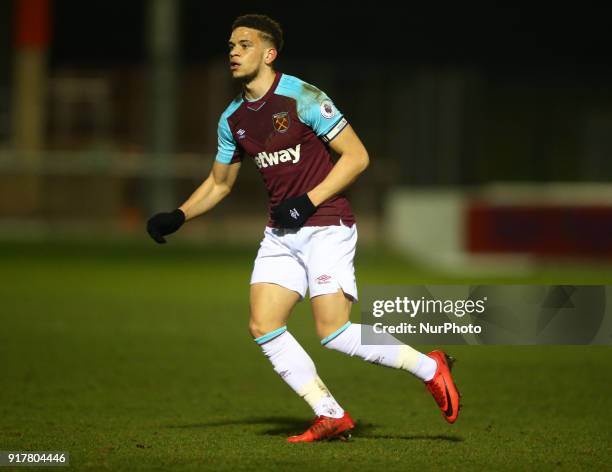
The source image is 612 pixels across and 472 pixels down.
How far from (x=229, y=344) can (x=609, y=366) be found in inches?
122

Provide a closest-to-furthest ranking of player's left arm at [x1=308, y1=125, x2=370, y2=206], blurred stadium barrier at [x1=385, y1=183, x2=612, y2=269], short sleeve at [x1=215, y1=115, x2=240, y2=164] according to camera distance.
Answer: player's left arm at [x1=308, y1=125, x2=370, y2=206]
short sleeve at [x1=215, y1=115, x2=240, y2=164]
blurred stadium barrier at [x1=385, y1=183, x2=612, y2=269]

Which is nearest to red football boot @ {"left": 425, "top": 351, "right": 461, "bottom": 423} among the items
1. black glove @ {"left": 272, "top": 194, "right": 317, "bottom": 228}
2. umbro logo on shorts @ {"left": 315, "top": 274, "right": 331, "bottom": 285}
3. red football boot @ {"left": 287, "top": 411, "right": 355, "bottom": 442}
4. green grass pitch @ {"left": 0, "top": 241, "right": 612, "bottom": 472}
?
green grass pitch @ {"left": 0, "top": 241, "right": 612, "bottom": 472}

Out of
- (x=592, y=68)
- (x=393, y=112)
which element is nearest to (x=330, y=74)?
(x=393, y=112)

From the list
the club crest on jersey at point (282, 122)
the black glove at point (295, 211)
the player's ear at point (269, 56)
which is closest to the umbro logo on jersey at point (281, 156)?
the club crest on jersey at point (282, 122)

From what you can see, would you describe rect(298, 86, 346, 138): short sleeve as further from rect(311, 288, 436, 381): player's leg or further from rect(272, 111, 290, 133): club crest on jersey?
rect(311, 288, 436, 381): player's leg

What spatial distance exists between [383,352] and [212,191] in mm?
1292

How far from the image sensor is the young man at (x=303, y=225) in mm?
6324

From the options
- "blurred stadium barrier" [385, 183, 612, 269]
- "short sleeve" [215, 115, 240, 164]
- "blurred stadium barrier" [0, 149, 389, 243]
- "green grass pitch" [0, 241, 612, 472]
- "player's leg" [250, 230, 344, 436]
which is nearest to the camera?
"green grass pitch" [0, 241, 612, 472]

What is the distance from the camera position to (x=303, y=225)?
6398 mm

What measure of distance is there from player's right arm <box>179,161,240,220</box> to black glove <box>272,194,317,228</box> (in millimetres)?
579

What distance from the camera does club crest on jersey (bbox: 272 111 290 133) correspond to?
637 cm

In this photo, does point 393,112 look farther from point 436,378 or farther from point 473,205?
point 436,378

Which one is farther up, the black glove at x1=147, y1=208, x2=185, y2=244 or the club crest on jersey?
the club crest on jersey

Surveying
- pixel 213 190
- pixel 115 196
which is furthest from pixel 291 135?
pixel 115 196
